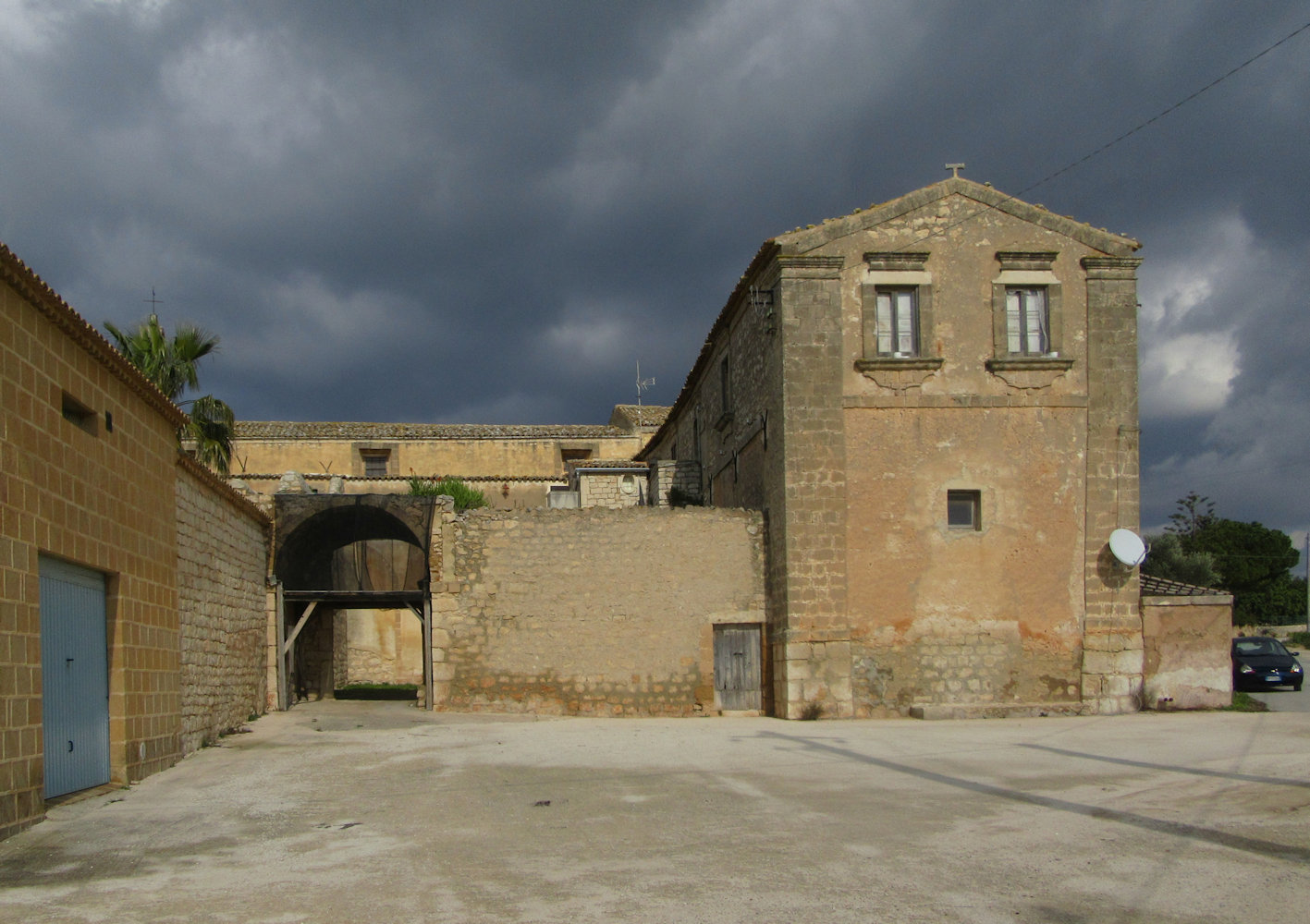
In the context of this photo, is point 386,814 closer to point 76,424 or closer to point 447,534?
point 76,424

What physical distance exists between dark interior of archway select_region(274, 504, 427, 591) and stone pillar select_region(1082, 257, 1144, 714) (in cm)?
1121

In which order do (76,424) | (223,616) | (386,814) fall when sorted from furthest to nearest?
(223,616) → (76,424) → (386,814)

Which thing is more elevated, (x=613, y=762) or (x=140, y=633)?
(x=140, y=633)

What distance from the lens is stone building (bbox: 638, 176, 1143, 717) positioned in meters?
17.9

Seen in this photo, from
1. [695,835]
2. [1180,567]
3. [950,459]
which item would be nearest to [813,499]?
[950,459]

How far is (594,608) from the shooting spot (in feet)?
61.3

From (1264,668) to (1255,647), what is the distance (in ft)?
2.81

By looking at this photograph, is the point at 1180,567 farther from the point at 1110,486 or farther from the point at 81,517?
the point at 81,517

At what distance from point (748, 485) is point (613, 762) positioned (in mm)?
9077

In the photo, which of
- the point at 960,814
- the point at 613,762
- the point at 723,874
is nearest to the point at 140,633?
the point at 613,762

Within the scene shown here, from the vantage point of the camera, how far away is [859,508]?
18.1m

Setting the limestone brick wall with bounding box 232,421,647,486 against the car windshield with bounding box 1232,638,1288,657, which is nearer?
the car windshield with bounding box 1232,638,1288,657

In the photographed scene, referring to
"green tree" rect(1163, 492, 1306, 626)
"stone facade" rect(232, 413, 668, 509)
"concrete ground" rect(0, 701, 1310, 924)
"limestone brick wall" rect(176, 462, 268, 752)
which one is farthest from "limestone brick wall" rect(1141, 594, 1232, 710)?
"green tree" rect(1163, 492, 1306, 626)

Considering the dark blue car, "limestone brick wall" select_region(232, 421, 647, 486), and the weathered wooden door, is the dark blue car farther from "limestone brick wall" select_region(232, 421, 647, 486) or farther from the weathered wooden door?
→ "limestone brick wall" select_region(232, 421, 647, 486)
